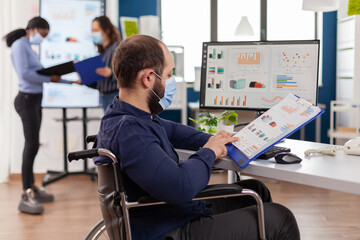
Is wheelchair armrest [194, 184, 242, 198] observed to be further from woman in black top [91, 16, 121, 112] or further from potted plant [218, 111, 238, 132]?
woman in black top [91, 16, 121, 112]

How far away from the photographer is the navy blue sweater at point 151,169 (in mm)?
1268

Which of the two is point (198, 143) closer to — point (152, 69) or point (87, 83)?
point (152, 69)

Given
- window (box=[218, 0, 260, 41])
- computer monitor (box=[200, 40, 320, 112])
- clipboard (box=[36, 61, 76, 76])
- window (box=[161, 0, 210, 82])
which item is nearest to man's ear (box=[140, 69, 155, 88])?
computer monitor (box=[200, 40, 320, 112])

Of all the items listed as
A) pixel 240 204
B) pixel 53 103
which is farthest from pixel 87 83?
pixel 240 204

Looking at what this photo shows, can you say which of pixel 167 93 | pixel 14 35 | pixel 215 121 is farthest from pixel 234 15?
pixel 167 93

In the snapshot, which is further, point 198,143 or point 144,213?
point 198,143

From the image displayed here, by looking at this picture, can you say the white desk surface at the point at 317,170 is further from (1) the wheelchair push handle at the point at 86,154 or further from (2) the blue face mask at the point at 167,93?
(1) the wheelchair push handle at the point at 86,154

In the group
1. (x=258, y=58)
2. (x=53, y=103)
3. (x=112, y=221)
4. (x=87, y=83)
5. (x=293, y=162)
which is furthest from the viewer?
(x=53, y=103)

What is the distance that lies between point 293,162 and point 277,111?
0.23 meters

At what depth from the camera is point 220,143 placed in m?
1.56

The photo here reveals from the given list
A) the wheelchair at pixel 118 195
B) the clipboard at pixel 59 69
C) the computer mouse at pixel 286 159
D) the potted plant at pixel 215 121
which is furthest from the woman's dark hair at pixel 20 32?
the computer mouse at pixel 286 159

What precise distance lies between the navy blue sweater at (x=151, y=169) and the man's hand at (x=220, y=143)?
7cm

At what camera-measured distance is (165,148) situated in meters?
1.43

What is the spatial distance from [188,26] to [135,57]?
165 inches
